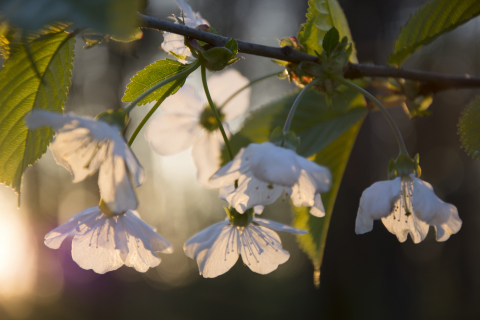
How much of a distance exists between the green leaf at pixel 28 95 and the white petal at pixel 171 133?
420mm

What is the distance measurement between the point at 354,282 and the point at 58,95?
15.3ft

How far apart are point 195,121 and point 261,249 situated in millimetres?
418

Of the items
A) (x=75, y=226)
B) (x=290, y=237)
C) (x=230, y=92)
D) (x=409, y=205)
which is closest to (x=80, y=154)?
(x=75, y=226)

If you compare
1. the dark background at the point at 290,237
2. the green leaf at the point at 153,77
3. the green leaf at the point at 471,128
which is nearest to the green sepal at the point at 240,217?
the green leaf at the point at 153,77

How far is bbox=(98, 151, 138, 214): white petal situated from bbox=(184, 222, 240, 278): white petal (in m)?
0.25

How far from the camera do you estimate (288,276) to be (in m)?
9.24

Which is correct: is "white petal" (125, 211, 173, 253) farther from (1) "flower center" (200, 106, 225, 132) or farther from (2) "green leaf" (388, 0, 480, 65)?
(2) "green leaf" (388, 0, 480, 65)

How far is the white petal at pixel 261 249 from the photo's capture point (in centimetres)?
72

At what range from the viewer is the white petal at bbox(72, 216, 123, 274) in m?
0.64

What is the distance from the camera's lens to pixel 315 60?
0.69 m

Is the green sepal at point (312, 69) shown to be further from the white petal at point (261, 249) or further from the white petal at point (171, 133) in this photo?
the white petal at point (171, 133)

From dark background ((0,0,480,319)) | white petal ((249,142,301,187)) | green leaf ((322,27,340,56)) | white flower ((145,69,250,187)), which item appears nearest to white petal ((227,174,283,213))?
white petal ((249,142,301,187))

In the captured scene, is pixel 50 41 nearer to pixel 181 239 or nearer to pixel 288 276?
pixel 288 276

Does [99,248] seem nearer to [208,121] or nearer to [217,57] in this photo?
[217,57]
